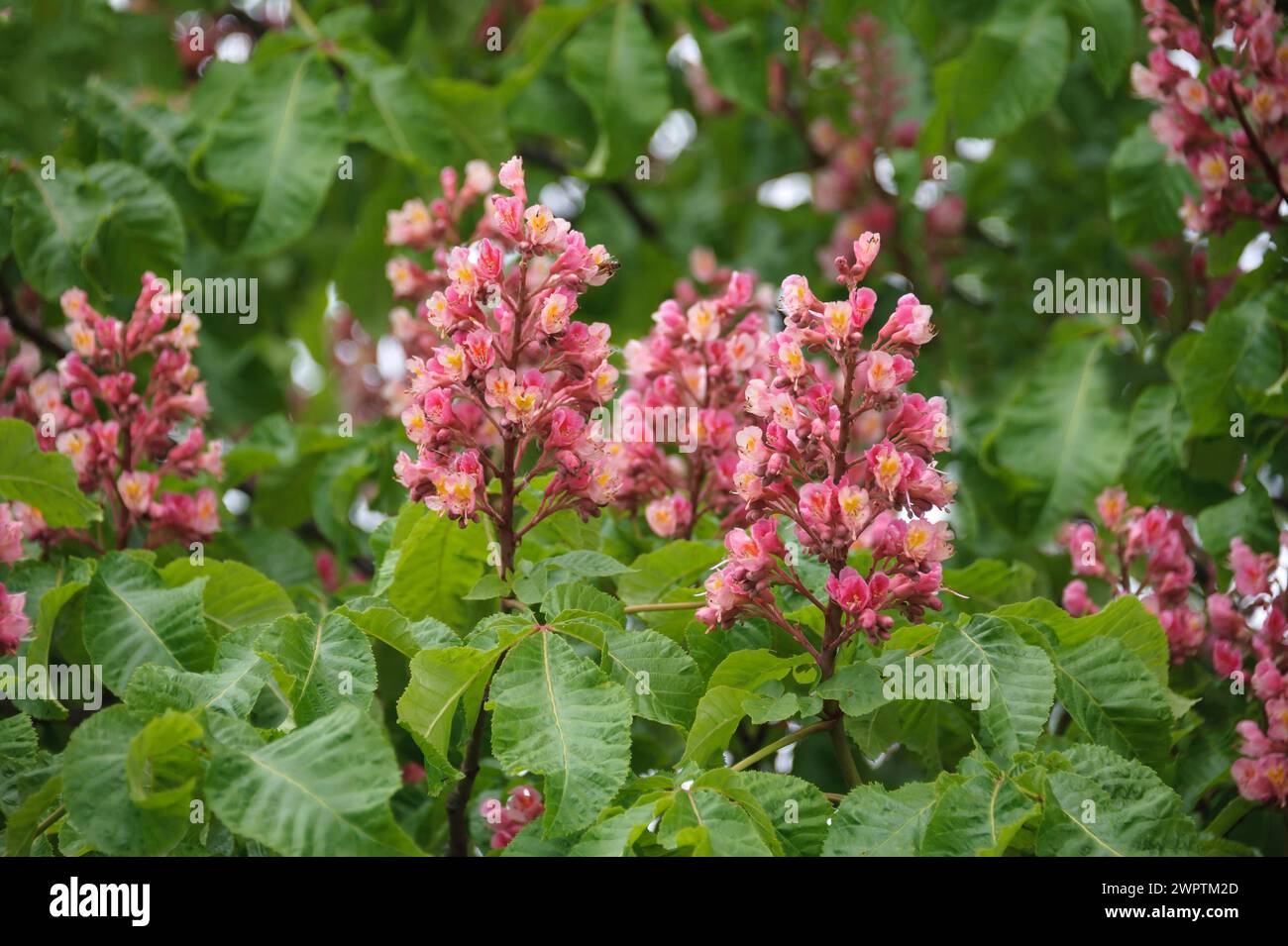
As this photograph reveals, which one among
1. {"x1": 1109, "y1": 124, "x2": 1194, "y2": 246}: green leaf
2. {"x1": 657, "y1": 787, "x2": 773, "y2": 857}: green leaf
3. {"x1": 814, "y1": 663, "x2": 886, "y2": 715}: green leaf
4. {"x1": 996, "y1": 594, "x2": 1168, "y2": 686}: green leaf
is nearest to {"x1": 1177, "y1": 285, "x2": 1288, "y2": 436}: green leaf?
{"x1": 1109, "y1": 124, "x2": 1194, "y2": 246}: green leaf

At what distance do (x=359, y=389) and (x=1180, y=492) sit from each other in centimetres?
358

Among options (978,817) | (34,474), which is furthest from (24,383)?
(978,817)

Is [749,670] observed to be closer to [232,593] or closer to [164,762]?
[164,762]

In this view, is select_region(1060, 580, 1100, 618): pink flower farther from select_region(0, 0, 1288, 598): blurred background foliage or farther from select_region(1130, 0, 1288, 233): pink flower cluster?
select_region(1130, 0, 1288, 233): pink flower cluster

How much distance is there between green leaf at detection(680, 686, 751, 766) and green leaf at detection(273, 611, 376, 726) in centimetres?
59

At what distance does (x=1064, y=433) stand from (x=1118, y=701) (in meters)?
1.65

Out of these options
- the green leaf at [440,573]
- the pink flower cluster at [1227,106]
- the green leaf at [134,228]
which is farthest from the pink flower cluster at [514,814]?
the pink flower cluster at [1227,106]

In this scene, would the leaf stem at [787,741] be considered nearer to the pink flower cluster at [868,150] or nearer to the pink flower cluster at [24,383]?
the pink flower cluster at [24,383]

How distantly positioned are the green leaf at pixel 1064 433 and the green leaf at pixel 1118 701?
A: 138cm

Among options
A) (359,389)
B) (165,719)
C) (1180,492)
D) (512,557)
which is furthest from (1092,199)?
(165,719)

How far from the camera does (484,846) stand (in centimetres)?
338

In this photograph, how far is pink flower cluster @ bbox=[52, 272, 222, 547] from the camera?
12.1 ft

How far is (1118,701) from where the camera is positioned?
294 centimetres
